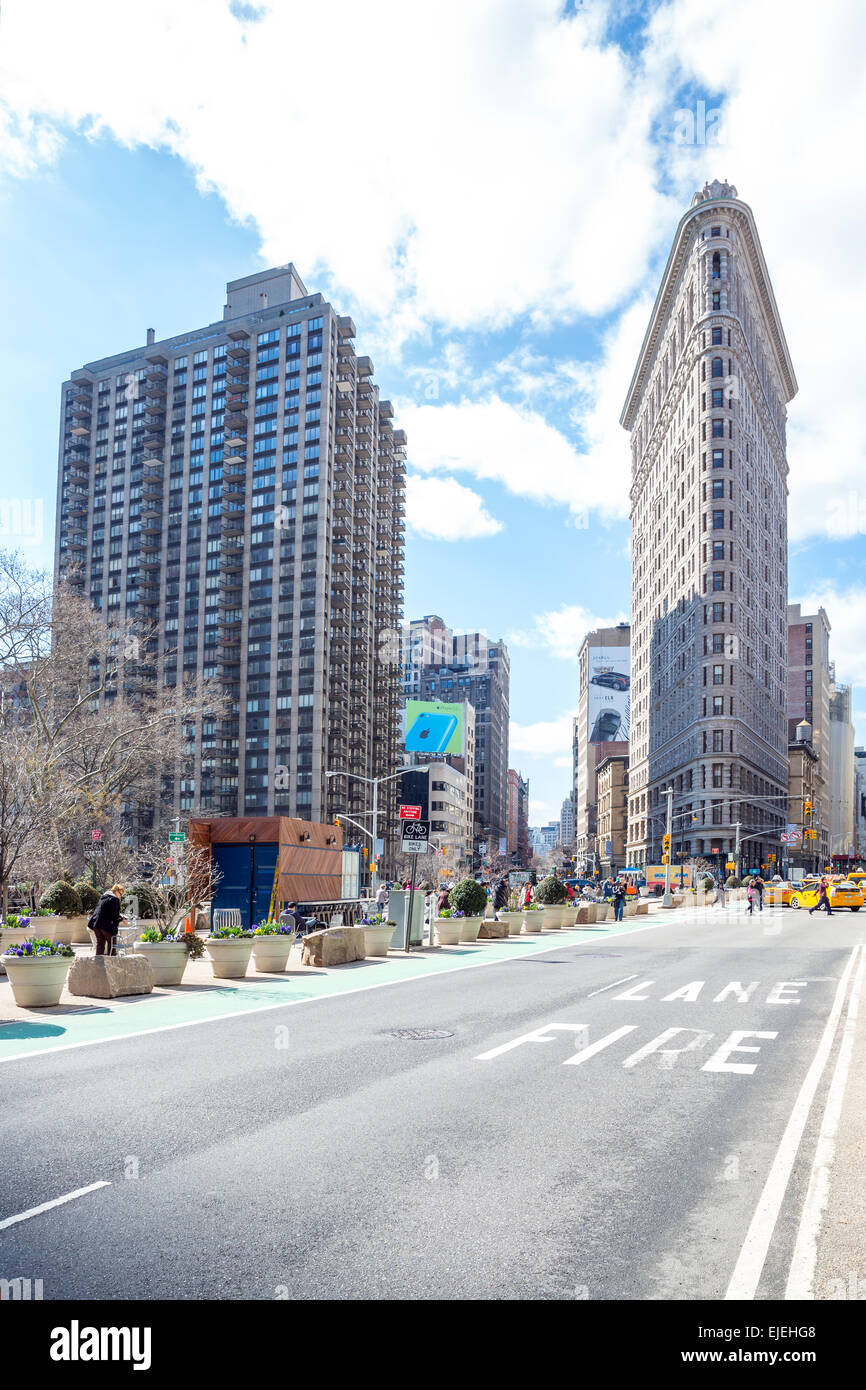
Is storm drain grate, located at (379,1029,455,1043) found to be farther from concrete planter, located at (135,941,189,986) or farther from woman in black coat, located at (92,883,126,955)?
woman in black coat, located at (92,883,126,955)

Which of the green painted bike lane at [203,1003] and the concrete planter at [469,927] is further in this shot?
the concrete planter at [469,927]

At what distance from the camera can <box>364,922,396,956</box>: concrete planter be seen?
993 inches

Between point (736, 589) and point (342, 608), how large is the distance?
47.5 meters

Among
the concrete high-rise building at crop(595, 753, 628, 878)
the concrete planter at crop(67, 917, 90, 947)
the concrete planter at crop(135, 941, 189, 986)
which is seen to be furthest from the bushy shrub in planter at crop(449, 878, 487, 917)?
the concrete high-rise building at crop(595, 753, 628, 878)

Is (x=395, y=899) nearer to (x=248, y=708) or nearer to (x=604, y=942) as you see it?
(x=604, y=942)

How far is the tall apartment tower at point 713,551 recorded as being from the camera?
100562 millimetres

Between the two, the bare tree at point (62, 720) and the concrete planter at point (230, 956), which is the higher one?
the bare tree at point (62, 720)

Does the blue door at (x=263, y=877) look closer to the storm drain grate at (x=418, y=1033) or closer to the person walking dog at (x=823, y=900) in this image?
the storm drain grate at (x=418, y=1033)

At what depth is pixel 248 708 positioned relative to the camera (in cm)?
11988

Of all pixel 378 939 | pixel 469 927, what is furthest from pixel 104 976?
pixel 469 927

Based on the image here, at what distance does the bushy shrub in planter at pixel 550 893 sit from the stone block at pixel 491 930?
243 inches

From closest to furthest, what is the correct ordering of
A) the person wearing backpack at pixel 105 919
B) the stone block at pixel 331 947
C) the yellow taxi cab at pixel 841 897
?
1. the person wearing backpack at pixel 105 919
2. the stone block at pixel 331 947
3. the yellow taxi cab at pixel 841 897

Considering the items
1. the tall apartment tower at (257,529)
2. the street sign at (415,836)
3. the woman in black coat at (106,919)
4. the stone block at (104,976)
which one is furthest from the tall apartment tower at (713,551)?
the stone block at (104,976)
